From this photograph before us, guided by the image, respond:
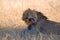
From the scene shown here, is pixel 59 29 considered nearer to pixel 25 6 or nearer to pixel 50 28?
pixel 50 28

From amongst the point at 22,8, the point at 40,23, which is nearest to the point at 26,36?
the point at 40,23

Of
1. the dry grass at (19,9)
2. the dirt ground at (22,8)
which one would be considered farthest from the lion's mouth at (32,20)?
the dirt ground at (22,8)

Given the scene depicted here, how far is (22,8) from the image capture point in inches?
116

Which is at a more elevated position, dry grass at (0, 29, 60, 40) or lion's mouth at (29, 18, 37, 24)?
dry grass at (0, 29, 60, 40)

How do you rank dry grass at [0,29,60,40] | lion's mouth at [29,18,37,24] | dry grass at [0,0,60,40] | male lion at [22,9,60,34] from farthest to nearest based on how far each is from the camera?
dry grass at [0,0,60,40]
lion's mouth at [29,18,37,24]
male lion at [22,9,60,34]
dry grass at [0,29,60,40]

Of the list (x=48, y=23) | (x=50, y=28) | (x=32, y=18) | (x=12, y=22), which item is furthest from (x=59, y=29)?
(x=12, y=22)

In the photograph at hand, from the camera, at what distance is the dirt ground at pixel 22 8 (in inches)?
110

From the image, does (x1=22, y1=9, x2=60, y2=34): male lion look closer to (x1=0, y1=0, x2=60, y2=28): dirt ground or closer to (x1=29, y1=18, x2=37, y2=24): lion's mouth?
(x1=29, y1=18, x2=37, y2=24): lion's mouth

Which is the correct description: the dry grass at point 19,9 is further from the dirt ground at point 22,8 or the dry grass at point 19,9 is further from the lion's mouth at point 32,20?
the lion's mouth at point 32,20

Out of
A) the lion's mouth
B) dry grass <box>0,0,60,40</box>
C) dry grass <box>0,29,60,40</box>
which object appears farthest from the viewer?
dry grass <box>0,0,60,40</box>

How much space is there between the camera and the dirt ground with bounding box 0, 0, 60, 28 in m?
2.79

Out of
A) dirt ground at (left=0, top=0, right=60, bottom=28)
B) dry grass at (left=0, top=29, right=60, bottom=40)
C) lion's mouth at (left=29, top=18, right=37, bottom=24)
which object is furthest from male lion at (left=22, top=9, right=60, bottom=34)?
dirt ground at (left=0, top=0, right=60, bottom=28)

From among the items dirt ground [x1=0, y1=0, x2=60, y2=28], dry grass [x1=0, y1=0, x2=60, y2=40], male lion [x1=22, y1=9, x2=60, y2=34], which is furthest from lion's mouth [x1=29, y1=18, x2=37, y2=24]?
dirt ground [x1=0, y1=0, x2=60, y2=28]

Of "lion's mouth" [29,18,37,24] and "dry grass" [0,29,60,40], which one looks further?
"lion's mouth" [29,18,37,24]
